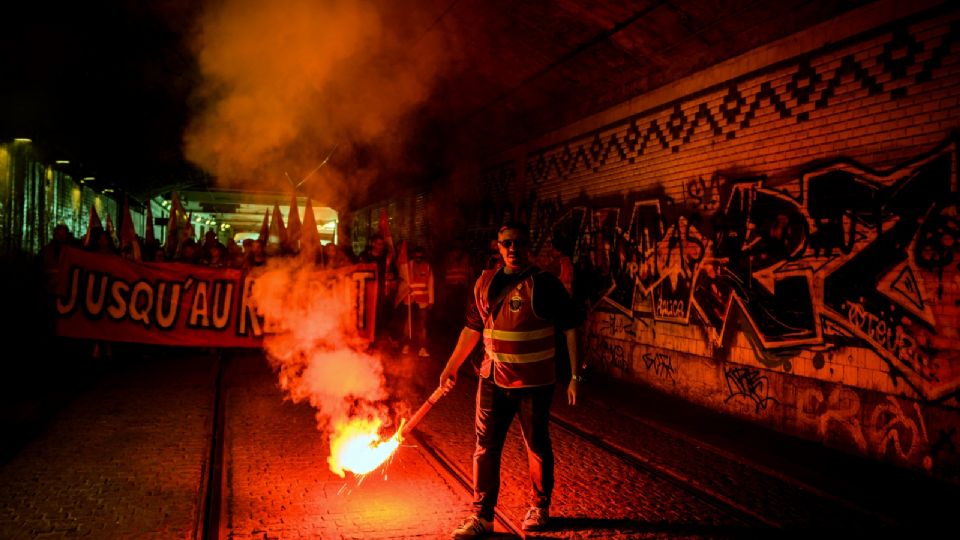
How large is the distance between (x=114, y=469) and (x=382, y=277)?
24.8 ft

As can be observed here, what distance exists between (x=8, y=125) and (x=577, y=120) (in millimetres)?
10809

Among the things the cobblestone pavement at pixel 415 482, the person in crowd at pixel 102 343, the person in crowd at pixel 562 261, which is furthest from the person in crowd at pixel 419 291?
the person in crowd at pixel 102 343

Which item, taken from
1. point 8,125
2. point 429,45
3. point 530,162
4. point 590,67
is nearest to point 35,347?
point 8,125

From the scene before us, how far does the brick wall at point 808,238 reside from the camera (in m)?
5.60

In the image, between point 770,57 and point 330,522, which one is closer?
point 330,522

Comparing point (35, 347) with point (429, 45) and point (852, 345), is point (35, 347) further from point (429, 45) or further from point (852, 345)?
point (852, 345)

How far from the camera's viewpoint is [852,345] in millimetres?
6289

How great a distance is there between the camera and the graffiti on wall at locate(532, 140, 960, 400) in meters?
5.57

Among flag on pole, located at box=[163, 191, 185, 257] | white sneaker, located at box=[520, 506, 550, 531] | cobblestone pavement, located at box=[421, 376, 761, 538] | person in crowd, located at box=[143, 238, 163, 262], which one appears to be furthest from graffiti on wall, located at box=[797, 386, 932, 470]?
flag on pole, located at box=[163, 191, 185, 257]

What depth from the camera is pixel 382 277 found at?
40.6ft

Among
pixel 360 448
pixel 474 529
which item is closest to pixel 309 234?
pixel 360 448

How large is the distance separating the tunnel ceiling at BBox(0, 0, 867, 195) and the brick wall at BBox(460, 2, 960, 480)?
453mm

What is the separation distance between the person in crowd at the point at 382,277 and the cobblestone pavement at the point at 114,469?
462 centimetres

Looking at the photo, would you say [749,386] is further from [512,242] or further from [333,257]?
[333,257]
